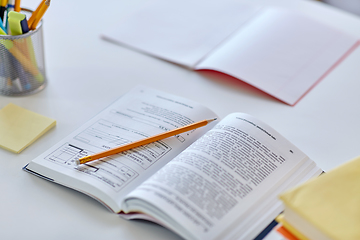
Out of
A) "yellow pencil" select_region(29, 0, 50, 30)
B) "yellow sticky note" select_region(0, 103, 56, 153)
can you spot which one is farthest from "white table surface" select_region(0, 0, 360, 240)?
"yellow pencil" select_region(29, 0, 50, 30)

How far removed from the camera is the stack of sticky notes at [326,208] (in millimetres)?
528

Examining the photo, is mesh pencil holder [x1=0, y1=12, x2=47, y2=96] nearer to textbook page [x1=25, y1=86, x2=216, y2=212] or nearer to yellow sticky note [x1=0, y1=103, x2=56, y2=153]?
yellow sticky note [x1=0, y1=103, x2=56, y2=153]

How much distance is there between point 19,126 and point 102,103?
6.7 inches

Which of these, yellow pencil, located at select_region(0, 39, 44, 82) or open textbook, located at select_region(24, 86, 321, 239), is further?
yellow pencil, located at select_region(0, 39, 44, 82)

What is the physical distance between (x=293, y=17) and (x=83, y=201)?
76cm

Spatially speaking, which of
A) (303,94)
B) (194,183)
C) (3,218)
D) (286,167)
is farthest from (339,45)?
(3,218)

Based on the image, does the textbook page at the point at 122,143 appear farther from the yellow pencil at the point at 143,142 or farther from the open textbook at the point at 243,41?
the open textbook at the point at 243,41

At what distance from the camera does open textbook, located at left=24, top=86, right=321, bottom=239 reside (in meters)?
0.60

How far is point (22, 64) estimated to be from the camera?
0.85m

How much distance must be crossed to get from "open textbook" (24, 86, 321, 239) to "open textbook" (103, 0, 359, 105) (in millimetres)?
220

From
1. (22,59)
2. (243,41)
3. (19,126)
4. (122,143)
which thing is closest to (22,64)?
(22,59)

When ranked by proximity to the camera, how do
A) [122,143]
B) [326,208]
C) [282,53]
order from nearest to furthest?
1. [326,208]
2. [122,143]
3. [282,53]

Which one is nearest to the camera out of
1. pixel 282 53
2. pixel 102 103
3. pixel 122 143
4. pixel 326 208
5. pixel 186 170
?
pixel 326 208

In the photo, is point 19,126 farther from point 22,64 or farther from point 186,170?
point 186,170
